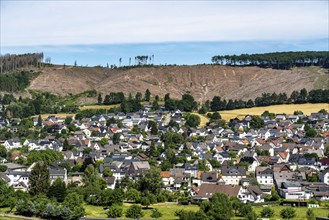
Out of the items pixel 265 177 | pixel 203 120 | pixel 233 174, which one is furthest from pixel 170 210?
pixel 203 120

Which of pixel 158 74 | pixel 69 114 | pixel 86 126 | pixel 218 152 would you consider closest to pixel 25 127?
pixel 86 126

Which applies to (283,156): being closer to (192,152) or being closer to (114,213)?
(192,152)

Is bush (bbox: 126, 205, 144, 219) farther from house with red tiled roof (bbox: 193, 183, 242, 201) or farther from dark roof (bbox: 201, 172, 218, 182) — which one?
dark roof (bbox: 201, 172, 218, 182)

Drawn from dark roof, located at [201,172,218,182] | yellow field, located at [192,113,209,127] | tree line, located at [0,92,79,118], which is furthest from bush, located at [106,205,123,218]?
tree line, located at [0,92,79,118]

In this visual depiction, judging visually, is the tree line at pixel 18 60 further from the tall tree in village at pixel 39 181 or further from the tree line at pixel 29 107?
the tall tree in village at pixel 39 181

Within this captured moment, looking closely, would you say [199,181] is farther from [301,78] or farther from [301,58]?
[301,58]

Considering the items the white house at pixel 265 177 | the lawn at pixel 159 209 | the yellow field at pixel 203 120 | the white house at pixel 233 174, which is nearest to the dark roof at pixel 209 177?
the white house at pixel 233 174

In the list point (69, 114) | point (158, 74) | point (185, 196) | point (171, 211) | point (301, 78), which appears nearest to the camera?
point (171, 211)
